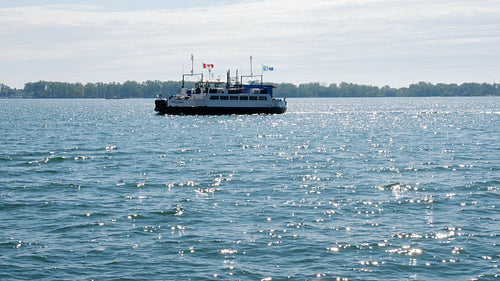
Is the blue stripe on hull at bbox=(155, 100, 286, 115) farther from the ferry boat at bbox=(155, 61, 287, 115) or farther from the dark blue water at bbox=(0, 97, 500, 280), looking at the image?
the dark blue water at bbox=(0, 97, 500, 280)

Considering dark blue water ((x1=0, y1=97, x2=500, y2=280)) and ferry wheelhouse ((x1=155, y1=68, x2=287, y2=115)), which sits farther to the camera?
ferry wheelhouse ((x1=155, y1=68, x2=287, y2=115))

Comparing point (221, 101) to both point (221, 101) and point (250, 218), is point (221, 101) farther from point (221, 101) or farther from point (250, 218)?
point (250, 218)

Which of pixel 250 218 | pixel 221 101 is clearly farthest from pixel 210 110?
pixel 250 218

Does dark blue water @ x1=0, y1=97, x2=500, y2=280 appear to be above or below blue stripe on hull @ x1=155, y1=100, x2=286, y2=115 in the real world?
below

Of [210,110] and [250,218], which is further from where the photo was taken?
[210,110]

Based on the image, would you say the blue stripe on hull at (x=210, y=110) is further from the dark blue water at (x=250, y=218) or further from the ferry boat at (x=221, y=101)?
the dark blue water at (x=250, y=218)

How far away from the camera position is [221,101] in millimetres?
117188

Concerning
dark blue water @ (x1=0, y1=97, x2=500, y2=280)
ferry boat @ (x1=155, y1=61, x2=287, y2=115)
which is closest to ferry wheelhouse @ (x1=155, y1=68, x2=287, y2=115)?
ferry boat @ (x1=155, y1=61, x2=287, y2=115)

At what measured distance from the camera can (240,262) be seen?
1669cm

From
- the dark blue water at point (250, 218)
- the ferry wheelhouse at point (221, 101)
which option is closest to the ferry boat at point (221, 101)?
the ferry wheelhouse at point (221, 101)

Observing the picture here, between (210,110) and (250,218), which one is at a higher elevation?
(210,110)

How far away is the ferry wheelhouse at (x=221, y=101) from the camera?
11669 cm

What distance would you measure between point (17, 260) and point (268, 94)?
10833cm

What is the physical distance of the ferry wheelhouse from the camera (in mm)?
116688
